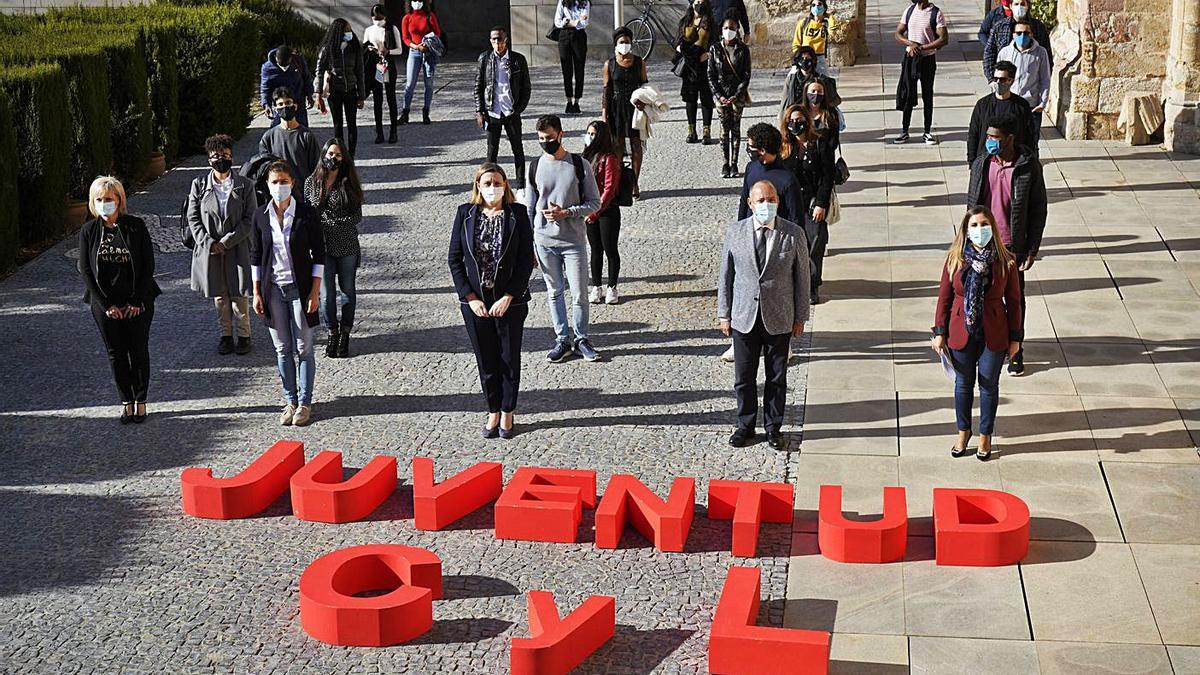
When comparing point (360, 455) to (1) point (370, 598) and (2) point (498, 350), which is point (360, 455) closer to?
(2) point (498, 350)

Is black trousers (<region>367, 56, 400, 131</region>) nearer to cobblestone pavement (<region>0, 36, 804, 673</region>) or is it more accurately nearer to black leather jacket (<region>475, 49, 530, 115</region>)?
black leather jacket (<region>475, 49, 530, 115</region>)

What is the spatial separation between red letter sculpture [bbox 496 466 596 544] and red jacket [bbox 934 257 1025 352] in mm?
2399

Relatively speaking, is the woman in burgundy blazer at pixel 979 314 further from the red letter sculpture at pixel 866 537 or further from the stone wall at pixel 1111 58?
the stone wall at pixel 1111 58

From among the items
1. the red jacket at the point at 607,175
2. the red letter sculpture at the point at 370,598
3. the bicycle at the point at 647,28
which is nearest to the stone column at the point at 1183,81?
the red jacket at the point at 607,175

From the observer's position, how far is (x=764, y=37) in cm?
2517

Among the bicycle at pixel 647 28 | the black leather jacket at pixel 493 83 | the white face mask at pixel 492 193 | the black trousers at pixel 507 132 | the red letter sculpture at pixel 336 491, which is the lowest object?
the red letter sculpture at pixel 336 491

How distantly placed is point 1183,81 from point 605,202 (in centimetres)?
929

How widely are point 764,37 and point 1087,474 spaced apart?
17.2 metres

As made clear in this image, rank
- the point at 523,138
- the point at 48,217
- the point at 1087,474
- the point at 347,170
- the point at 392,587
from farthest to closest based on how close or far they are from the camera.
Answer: the point at 523,138 < the point at 48,217 < the point at 347,170 < the point at 1087,474 < the point at 392,587

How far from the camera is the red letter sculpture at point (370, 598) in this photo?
23.8ft

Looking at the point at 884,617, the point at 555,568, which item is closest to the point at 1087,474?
the point at 884,617

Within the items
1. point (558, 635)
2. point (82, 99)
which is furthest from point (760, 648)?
point (82, 99)

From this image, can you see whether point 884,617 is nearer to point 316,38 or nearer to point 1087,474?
point 1087,474

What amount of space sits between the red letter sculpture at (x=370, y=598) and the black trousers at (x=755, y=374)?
2.54 metres
